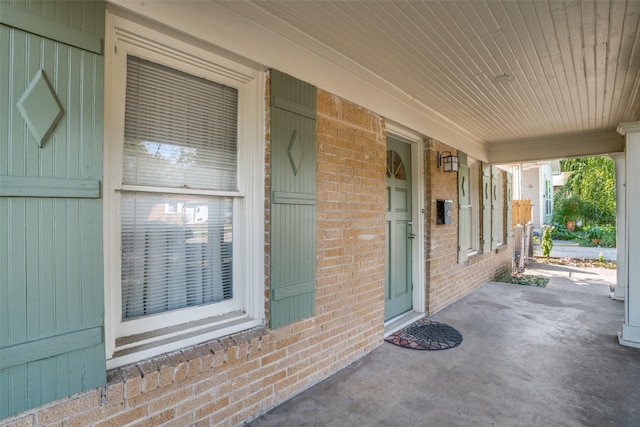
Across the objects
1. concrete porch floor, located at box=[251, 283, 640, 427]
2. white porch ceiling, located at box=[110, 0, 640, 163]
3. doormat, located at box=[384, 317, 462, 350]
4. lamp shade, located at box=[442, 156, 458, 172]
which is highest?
white porch ceiling, located at box=[110, 0, 640, 163]

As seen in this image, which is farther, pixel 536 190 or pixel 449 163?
pixel 536 190

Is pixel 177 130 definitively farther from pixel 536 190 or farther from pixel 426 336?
pixel 536 190

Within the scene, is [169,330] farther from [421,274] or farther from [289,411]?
[421,274]

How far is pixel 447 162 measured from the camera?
4492 millimetres

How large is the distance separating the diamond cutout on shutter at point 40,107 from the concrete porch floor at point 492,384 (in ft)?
6.54

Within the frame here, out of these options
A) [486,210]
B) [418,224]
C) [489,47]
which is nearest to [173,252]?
[489,47]

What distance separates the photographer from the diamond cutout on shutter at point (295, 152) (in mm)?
2354

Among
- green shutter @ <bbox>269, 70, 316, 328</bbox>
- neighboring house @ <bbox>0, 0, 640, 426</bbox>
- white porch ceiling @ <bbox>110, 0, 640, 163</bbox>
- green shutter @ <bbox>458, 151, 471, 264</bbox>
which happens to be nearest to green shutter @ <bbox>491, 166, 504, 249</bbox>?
green shutter @ <bbox>458, 151, 471, 264</bbox>

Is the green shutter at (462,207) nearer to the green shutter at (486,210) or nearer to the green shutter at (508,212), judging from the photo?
the green shutter at (486,210)

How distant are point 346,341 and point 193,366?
145 centimetres

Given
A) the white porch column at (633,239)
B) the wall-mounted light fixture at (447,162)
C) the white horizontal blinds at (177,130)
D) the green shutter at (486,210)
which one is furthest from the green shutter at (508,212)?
the white horizontal blinds at (177,130)

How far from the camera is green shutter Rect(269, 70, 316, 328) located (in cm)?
226

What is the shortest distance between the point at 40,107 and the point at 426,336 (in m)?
3.66

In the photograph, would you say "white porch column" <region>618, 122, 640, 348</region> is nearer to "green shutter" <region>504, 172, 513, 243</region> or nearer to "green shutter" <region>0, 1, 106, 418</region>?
"green shutter" <region>504, 172, 513, 243</region>
